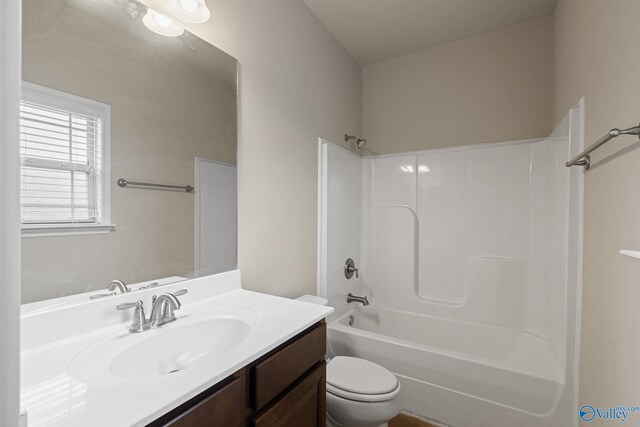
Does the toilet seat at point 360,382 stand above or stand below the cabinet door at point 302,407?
below

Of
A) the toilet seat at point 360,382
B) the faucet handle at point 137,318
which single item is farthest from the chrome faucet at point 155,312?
the toilet seat at point 360,382

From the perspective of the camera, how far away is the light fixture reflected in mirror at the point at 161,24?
1.13 m

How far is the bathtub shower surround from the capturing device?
1562 mm

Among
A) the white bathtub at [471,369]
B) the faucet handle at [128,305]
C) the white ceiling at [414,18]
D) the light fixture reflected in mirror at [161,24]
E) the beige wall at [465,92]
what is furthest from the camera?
the beige wall at [465,92]

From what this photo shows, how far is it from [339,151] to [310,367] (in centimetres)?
163

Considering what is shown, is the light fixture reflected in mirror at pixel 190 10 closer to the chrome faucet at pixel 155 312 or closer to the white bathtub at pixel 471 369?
the chrome faucet at pixel 155 312

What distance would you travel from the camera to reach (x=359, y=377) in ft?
5.07

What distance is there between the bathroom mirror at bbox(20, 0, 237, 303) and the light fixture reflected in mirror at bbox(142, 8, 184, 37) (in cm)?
3

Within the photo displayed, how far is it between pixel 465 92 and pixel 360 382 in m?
2.26

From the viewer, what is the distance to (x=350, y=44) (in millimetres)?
2484

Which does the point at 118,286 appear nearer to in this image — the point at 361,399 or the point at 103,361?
the point at 103,361

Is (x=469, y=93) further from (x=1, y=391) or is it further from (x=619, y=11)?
(x=1, y=391)

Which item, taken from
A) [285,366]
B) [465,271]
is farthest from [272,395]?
[465,271]

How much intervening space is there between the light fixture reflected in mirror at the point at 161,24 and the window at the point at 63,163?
39 centimetres
